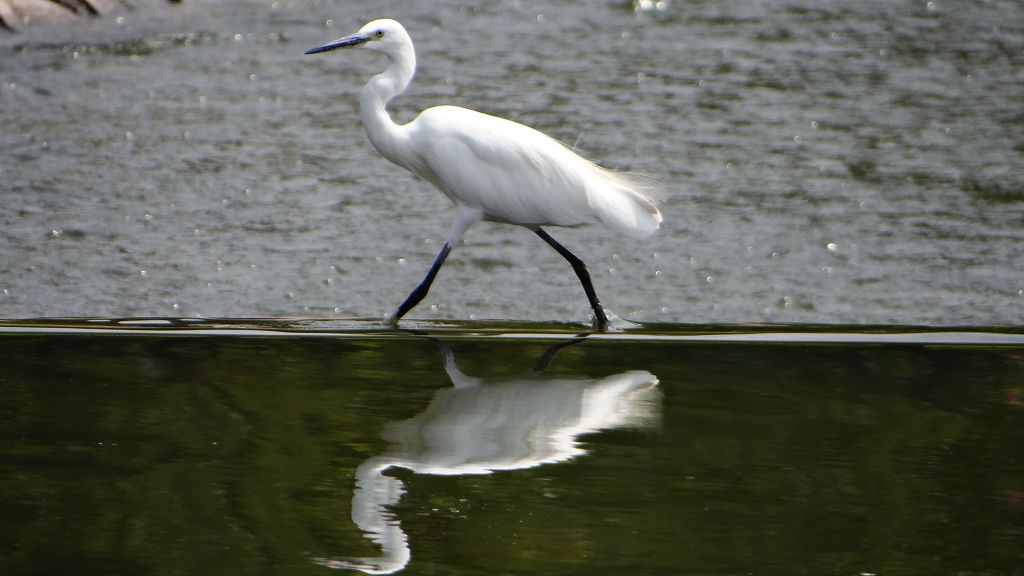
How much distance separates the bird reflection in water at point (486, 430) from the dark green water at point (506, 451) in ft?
0.04

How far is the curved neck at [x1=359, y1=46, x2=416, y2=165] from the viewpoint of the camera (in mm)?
5949

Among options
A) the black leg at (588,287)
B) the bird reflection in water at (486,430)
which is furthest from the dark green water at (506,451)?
the black leg at (588,287)

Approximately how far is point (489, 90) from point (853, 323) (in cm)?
429

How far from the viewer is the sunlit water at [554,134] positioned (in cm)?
633

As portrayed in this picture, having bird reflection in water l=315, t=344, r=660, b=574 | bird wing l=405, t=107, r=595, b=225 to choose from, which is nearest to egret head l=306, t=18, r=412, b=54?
bird wing l=405, t=107, r=595, b=225

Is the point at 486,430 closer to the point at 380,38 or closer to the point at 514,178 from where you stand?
the point at 514,178

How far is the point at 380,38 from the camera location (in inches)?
233

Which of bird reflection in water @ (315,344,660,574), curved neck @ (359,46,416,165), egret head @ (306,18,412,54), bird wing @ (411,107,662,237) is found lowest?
bird reflection in water @ (315,344,660,574)

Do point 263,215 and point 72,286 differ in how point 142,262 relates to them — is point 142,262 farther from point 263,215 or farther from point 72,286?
point 263,215

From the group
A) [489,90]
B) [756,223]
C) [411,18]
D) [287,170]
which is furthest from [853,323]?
[411,18]

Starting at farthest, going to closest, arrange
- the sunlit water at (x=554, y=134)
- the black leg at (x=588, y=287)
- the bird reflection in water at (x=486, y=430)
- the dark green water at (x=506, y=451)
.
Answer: the sunlit water at (x=554, y=134)
the black leg at (x=588, y=287)
the bird reflection in water at (x=486, y=430)
the dark green water at (x=506, y=451)

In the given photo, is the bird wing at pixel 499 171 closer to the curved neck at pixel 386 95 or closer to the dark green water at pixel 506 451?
the curved neck at pixel 386 95

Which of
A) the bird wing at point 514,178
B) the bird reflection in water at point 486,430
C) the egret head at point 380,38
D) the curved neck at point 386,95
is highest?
the egret head at point 380,38

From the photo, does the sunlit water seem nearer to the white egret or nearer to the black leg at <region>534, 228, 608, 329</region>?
the black leg at <region>534, 228, 608, 329</region>
